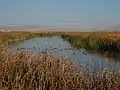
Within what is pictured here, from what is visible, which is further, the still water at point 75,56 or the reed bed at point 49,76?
the still water at point 75,56

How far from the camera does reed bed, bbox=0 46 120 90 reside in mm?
7000

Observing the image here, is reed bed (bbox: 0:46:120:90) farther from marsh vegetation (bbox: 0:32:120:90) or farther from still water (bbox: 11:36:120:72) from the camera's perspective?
still water (bbox: 11:36:120:72)

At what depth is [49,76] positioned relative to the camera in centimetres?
732

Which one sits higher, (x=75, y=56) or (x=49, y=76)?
(x=49, y=76)

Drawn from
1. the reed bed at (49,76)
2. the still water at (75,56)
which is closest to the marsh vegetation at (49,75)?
the reed bed at (49,76)

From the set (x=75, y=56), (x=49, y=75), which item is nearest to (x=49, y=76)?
(x=49, y=75)

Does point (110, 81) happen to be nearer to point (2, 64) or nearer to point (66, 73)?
point (66, 73)

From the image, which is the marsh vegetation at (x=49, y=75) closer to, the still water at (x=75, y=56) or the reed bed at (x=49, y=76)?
the reed bed at (x=49, y=76)

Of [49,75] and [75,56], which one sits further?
[75,56]

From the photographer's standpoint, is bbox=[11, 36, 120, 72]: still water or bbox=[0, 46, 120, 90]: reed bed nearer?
bbox=[0, 46, 120, 90]: reed bed

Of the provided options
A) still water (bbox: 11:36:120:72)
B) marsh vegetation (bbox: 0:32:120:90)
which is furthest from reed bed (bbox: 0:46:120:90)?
still water (bbox: 11:36:120:72)

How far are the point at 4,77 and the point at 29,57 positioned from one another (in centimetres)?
96

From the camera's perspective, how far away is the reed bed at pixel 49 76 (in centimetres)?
700

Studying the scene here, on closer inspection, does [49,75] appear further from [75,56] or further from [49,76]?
[75,56]
